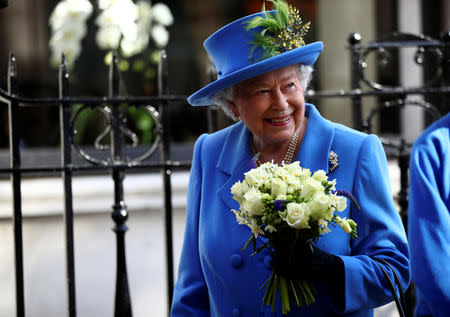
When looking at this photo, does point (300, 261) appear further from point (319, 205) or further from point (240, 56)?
point (240, 56)

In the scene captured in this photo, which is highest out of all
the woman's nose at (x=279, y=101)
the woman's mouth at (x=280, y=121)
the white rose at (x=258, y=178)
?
the woman's nose at (x=279, y=101)

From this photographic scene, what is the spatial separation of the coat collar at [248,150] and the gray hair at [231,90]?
0.27 ft

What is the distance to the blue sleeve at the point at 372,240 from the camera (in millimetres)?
1653

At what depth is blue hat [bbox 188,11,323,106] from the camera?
5.57 feet

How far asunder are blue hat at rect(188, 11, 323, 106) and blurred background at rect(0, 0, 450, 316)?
1.73 meters

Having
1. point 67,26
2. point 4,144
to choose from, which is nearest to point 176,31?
point 4,144

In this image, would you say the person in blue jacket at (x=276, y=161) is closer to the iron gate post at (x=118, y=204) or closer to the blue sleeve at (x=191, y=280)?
the blue sleeve at (x=191, y=280)

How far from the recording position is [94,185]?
412cm

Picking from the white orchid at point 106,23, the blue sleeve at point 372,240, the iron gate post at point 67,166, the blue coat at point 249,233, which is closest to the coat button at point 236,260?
the blue coat at point 249,233

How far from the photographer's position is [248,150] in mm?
1951

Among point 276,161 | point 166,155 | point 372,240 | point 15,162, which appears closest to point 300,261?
point 372,240

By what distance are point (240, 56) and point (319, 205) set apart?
0.51 m

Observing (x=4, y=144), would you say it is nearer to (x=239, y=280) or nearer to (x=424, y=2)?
(x=424, y=2)

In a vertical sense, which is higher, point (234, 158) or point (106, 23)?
point (106, 23)
